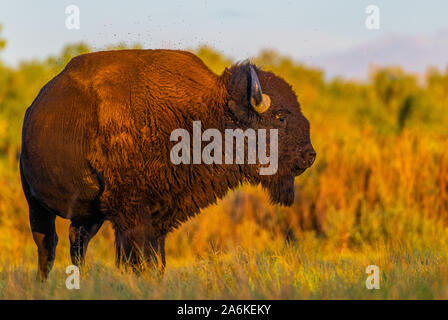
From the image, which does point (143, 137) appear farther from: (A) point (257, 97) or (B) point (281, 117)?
(B) point (281, 117)

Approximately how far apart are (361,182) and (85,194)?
731 centimetres

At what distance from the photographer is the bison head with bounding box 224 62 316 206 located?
7.51m

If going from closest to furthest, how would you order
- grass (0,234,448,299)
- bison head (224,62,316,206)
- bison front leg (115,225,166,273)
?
grass (0,234,448,299)
bison front leg (115,225,166,273)
bison head (224,62,316,206)

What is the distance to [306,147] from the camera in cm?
758

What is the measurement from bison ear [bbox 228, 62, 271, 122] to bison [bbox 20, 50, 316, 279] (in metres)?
0.01

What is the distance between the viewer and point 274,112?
756 cm

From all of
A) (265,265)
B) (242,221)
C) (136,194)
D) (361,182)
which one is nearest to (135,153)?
(136,194)

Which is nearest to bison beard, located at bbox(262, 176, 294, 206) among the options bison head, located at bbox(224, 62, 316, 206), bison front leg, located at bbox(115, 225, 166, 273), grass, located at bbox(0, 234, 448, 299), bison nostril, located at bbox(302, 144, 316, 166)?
bison head, located at bbox(224, 62, 316, 206)

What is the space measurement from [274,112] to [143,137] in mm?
1475

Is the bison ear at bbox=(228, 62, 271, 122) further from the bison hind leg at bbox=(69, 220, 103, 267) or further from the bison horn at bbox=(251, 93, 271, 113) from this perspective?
the bison hind leg at bbox=(69, 220, 103, 267)

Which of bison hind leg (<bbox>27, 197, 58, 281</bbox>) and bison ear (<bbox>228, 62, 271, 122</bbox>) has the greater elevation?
bison ear (<bbox>228, 62, 271, 122</bbox>)

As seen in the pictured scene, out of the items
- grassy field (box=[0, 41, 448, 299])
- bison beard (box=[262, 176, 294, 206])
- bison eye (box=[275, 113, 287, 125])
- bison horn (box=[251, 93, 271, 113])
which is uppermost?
bison horn (box=[251, 93, 271, 113])

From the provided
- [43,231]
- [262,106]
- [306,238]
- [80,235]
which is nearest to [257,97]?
[262,106]
